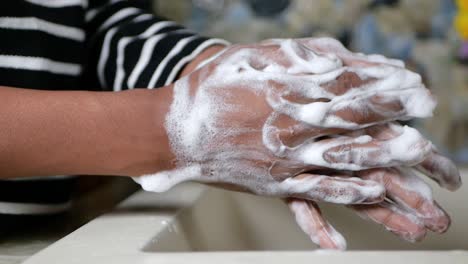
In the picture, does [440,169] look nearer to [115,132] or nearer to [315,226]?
[315,226]

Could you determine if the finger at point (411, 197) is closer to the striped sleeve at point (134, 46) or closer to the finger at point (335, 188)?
the finger at point (335, 188)

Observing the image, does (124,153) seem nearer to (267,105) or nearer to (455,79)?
(267,105)

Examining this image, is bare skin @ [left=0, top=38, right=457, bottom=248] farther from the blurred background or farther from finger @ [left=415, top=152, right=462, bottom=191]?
the blurred background

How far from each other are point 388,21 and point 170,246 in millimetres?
579

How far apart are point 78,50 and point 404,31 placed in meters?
0.52

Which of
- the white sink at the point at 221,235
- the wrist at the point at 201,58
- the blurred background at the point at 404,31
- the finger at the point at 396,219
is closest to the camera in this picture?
the white sink at the point at 221,235

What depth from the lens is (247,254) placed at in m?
0.52

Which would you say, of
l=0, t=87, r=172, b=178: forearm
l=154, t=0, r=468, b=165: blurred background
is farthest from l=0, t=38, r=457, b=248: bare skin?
l=154, t=0, r=468, b=165: blurred background

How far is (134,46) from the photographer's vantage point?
2.60ft

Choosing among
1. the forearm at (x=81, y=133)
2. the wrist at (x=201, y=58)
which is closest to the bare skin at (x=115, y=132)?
the forearm at (x=81, y=133)

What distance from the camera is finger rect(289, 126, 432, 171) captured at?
1.96ft

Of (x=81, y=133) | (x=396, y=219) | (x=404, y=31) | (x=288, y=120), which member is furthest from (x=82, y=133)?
(x=404, y=31)

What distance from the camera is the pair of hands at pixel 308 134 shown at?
585mm

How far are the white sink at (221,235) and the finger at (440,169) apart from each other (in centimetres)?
7
